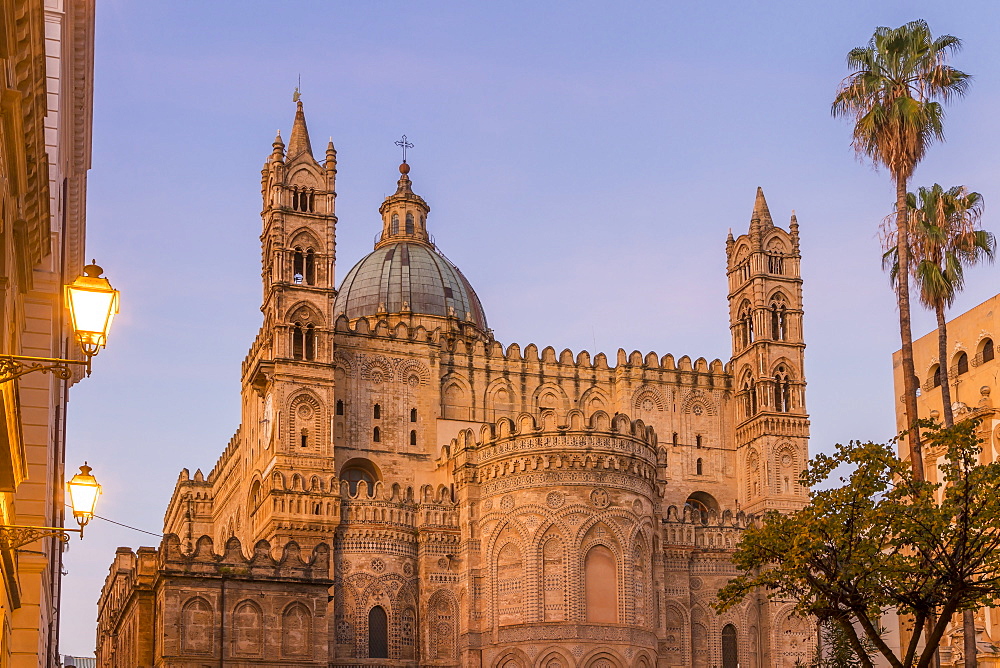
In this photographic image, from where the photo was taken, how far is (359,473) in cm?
5866

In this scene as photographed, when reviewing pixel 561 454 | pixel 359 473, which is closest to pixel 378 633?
pixel 359 473

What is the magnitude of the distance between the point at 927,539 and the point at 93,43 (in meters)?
18.1

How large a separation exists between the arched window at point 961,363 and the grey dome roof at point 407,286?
25.4 meters

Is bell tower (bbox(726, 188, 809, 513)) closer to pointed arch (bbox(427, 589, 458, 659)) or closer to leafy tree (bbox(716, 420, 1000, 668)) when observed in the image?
pointed arch (bbox(427, 589, 458, 659))

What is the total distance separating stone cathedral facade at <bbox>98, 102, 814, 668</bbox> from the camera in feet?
159

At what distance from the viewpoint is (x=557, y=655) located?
161ft

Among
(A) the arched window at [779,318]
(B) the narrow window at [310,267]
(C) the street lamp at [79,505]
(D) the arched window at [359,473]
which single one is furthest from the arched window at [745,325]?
(C) the street lamp at [79,505]

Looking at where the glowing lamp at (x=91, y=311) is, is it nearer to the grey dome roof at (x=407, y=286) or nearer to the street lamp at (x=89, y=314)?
the street lamp at (x=89, y=314)

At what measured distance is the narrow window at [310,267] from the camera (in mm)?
56750

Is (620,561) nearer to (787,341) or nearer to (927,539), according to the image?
(787,341)

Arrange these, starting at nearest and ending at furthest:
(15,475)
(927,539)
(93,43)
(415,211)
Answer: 1. (15,475)
2. (927,539)
3. (93,43)
4. (415,211)

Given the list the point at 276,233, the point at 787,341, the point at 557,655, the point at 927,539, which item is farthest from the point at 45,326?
the point at 787,341

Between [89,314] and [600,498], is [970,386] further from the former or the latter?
[89,314]

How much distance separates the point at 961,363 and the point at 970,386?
74.5 inches
